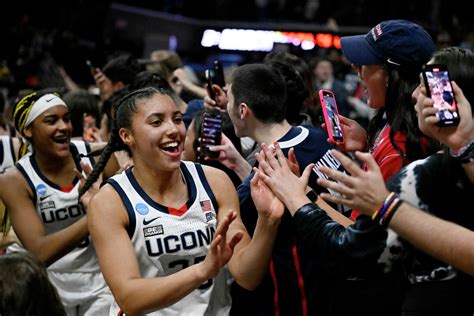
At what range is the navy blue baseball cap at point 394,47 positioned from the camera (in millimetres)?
3699

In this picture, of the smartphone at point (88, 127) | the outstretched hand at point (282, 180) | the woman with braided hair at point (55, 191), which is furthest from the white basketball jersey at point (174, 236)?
the smartphone at point (88, 127)

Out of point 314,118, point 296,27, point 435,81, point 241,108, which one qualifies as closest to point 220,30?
point 296,27

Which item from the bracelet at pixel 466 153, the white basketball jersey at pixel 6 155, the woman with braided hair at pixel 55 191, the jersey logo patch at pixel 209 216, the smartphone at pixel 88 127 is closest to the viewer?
the bracelet at pixel 466 153

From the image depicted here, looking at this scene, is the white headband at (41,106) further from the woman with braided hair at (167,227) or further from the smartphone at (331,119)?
the smartphone at (331,119)

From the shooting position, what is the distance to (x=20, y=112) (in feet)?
17.0

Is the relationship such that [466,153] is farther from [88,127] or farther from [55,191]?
[88,127]

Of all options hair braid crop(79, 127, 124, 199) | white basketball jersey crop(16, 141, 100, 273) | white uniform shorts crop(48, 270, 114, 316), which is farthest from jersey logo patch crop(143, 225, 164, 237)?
white uniform shorts crop(48, 270, 114, 316)

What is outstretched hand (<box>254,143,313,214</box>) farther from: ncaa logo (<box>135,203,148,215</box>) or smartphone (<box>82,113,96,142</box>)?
smartphone (<box>82,113,96,142</box>)

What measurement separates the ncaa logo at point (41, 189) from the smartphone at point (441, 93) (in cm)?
275

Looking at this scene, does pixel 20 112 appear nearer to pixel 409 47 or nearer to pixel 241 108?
pixel 241 108

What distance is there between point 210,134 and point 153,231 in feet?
3.13

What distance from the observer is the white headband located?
16.8 feet

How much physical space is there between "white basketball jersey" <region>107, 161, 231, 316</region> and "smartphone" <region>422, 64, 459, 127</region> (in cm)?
130

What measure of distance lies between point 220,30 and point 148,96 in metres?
18.3
